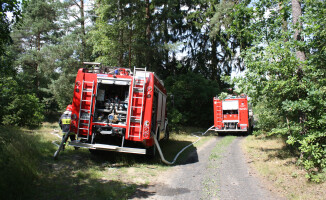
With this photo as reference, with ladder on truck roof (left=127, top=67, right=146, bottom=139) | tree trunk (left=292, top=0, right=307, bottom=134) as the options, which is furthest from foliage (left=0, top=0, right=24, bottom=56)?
tree trunk (left=292, top=0, right=307, bottom=134)

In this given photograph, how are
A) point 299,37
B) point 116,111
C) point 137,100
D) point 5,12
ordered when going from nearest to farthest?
point 5,12 < point 137,100 < point 299,37 < point 116,111

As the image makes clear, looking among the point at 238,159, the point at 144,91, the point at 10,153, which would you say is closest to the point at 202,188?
the point at 144,91

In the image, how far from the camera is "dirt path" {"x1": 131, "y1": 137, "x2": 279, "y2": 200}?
5203 mm

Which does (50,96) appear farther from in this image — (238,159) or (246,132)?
(238,159)

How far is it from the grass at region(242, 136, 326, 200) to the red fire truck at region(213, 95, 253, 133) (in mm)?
7885

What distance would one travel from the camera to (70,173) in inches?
245

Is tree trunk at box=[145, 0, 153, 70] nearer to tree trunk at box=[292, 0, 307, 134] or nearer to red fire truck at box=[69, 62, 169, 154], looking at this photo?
red fire truck at box=[69, 62, 169, 154]

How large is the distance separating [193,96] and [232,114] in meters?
6.65

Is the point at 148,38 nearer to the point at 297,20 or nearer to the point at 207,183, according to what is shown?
the point at 297,20

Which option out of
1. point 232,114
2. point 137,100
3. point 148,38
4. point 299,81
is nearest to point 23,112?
point 137,100

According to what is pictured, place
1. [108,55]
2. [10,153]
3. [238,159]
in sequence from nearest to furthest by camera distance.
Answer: [10,153] < [238,159] < [108,55]

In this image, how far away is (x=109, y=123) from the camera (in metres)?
7.54

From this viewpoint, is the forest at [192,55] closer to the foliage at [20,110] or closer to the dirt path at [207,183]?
the foliage at [20,110]

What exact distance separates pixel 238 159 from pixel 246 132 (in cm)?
1008
